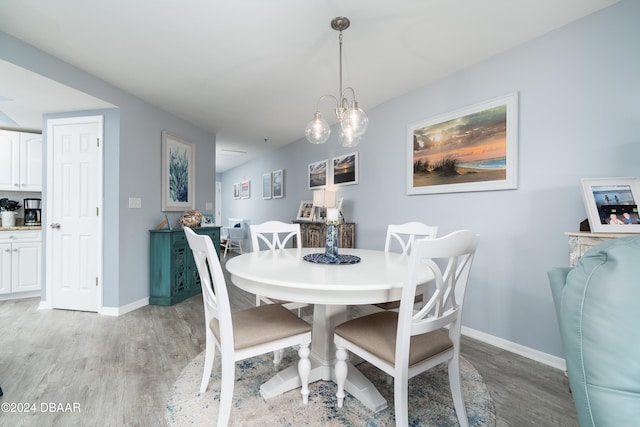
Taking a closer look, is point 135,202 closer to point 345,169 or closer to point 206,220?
point 206,220

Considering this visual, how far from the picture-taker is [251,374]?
1893 millimetres

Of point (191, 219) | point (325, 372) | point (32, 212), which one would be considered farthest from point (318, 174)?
point (32, 212)

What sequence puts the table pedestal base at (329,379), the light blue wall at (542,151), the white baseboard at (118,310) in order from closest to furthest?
the table pedestal base at (329,379) → the light blue wall at (542,151) → the white baseboard at (118,310)

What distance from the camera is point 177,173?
387 cm

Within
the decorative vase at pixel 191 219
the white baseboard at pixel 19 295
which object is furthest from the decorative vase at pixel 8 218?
the decorative vase at pixel 191 219

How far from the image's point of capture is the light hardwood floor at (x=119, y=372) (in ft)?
4.95

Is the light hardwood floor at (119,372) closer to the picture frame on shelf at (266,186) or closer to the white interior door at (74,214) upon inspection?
the white interior door at (74,214)

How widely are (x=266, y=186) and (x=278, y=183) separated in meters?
0.63

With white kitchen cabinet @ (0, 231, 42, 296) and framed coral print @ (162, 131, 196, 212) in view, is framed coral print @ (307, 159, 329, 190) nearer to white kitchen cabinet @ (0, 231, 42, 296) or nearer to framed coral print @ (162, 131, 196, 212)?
framed coral print @ (162, 131, 196, 212)

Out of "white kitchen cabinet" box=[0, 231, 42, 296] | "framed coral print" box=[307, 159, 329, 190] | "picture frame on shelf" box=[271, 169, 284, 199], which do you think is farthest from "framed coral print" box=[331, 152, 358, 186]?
"white kitchen cabinet" box=[0, 231, 42, 296]

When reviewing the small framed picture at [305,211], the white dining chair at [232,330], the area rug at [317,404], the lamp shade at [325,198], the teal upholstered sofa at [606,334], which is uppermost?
the lamp shade at [325,198]

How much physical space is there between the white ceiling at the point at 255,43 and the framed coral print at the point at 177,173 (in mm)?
672

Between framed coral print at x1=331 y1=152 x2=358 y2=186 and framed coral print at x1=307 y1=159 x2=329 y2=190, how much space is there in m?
0.17

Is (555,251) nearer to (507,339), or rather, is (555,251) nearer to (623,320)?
(507,339)
